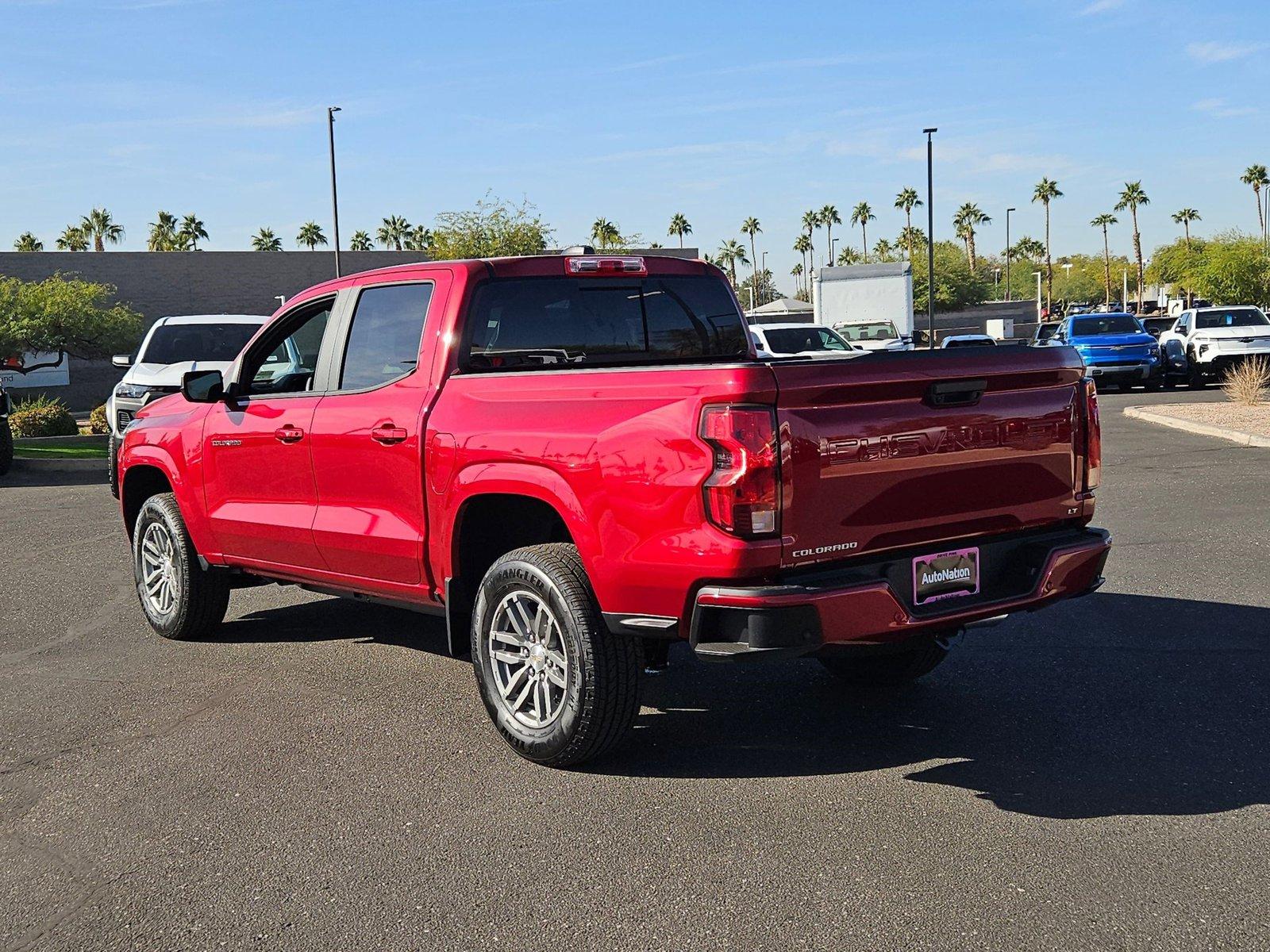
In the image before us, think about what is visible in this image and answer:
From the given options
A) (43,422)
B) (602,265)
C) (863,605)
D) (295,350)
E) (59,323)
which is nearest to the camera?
(863,605)

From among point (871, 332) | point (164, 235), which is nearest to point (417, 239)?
point (164, 235)

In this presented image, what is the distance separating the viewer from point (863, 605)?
4.63 m

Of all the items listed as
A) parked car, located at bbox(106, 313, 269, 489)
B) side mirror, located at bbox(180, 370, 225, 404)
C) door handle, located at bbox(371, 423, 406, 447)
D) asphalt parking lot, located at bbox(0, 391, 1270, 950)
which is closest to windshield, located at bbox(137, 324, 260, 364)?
parked car, located at bbox(106, 313, 269, 489)

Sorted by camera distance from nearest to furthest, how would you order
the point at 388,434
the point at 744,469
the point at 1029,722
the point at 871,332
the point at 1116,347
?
the point at 744,469 < the point at 1029,722 < the point at 388,434 < the point at 1116,347 < the point at 871,332

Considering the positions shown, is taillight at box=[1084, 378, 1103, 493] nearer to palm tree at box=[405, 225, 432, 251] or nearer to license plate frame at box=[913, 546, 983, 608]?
license plate frame at box=[913, 546, 983, 608]

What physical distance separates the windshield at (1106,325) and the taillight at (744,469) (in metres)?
28.9

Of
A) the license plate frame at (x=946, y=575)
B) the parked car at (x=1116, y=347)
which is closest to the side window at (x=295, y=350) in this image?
the license plate frame at (x=946, y=575)

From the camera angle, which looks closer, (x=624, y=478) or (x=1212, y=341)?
(x=624, y=478)

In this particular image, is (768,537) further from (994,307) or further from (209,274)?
(994,307)

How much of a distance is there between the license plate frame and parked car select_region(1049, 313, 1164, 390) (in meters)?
26.8

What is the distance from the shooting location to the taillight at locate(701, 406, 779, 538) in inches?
175

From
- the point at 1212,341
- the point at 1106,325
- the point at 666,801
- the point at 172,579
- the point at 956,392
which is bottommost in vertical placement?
the point at 666,801

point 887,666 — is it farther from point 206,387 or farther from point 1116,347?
point 1116,347

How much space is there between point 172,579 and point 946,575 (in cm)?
481
